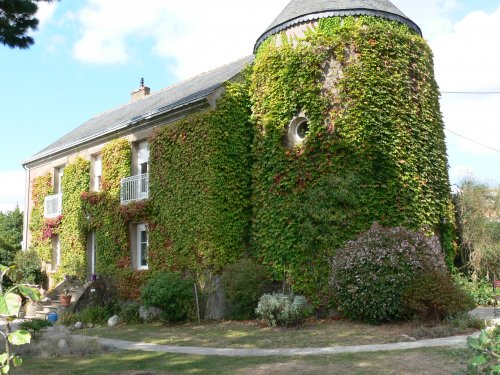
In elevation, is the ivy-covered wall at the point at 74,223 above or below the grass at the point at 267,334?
above

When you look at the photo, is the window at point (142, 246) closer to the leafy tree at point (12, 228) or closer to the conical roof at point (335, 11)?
the conical roof at point (335, 11)

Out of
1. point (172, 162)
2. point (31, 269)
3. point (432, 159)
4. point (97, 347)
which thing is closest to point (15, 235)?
point (31, 269)

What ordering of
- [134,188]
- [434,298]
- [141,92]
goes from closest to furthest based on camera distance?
[434,298]
[134,188]
[141,92]

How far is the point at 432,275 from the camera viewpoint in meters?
12.6

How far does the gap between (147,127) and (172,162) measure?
9.62 feet

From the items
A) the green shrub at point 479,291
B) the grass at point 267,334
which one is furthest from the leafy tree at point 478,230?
A: the grass at point 267,334

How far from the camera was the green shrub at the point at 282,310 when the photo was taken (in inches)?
525

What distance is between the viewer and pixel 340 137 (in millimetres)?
15320

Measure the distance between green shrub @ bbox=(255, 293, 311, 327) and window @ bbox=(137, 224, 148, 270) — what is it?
24.9 feet

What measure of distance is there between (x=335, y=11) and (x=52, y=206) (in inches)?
656

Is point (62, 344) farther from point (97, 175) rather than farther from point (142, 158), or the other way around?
point (97, 175)

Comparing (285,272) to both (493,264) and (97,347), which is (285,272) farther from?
(493,264)

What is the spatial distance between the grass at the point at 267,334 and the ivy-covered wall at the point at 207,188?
2.48 metres

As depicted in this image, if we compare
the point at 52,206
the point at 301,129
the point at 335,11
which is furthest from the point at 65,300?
the point at 335,11
